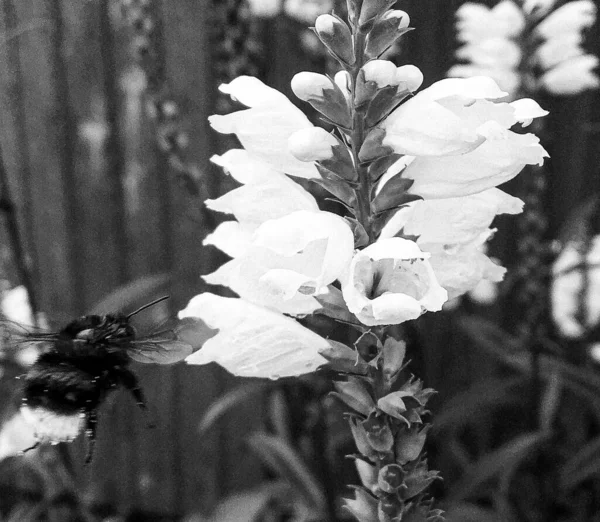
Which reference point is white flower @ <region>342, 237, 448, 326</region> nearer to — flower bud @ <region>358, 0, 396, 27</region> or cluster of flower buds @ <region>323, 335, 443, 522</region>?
cluster of flower buds @ <region>323, 335, 443, 522</region>

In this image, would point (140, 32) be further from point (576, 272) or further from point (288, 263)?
point (576, 272)

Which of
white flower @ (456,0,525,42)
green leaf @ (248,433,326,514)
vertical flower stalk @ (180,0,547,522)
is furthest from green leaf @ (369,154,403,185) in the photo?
green leaf @ (248,433,326,514)

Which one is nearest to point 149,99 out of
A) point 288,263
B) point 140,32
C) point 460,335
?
point 140,32

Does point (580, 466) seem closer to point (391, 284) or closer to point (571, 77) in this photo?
point (571, 77)

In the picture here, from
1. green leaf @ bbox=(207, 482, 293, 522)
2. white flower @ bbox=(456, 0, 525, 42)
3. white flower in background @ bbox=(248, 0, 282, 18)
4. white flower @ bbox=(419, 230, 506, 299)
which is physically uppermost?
white flower in background @ bbox=(248, 0, 282, 18)

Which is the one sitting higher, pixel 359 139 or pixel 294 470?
pixel 359 139

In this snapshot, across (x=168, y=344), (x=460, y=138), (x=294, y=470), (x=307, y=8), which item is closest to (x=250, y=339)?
(x=168, y=344)
